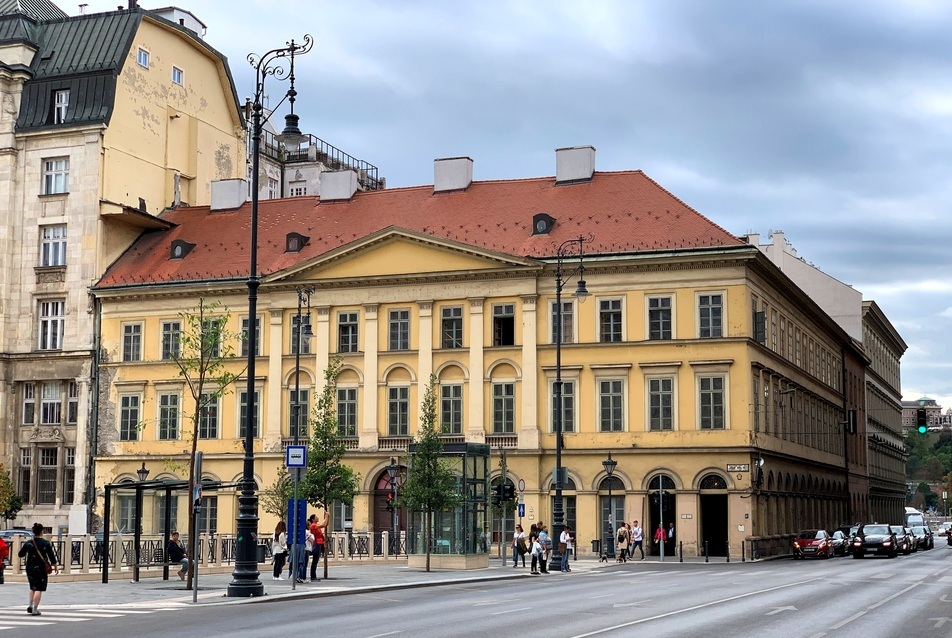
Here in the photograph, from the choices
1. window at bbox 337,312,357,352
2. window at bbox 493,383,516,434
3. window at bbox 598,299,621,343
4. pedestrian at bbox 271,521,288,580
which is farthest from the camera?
window at bbox 337,312,357,352

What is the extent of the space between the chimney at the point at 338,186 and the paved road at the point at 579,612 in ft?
114

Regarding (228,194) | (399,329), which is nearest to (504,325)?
(399,329)

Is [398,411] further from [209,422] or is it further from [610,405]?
[610,405]

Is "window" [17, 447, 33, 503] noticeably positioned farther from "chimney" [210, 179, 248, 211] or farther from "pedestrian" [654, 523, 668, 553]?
"pedestrian" [654, 523, 668, 553]

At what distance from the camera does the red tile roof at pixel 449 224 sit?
198ft

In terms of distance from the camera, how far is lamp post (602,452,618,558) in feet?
185

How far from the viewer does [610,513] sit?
58844 millimetres

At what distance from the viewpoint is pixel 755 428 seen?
2298 inches

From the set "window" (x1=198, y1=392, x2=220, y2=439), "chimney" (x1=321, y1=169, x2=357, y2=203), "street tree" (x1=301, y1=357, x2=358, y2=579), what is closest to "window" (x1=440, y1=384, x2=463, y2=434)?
"window" (x1=198, y1=392, x2=220, y2=439)

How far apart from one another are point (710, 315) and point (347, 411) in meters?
17.4

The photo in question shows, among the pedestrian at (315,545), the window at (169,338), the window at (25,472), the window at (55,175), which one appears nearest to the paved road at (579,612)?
the pedestrian at (315,545)

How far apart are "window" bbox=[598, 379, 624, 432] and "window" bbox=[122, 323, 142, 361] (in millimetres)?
23304

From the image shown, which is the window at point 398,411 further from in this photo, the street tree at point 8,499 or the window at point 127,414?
the street tree at point 8,499

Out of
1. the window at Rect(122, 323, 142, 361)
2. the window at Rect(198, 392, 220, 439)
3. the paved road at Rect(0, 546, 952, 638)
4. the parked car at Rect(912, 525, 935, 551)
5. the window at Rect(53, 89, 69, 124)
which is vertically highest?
the window at Rect(53, 89, 69, 124)
